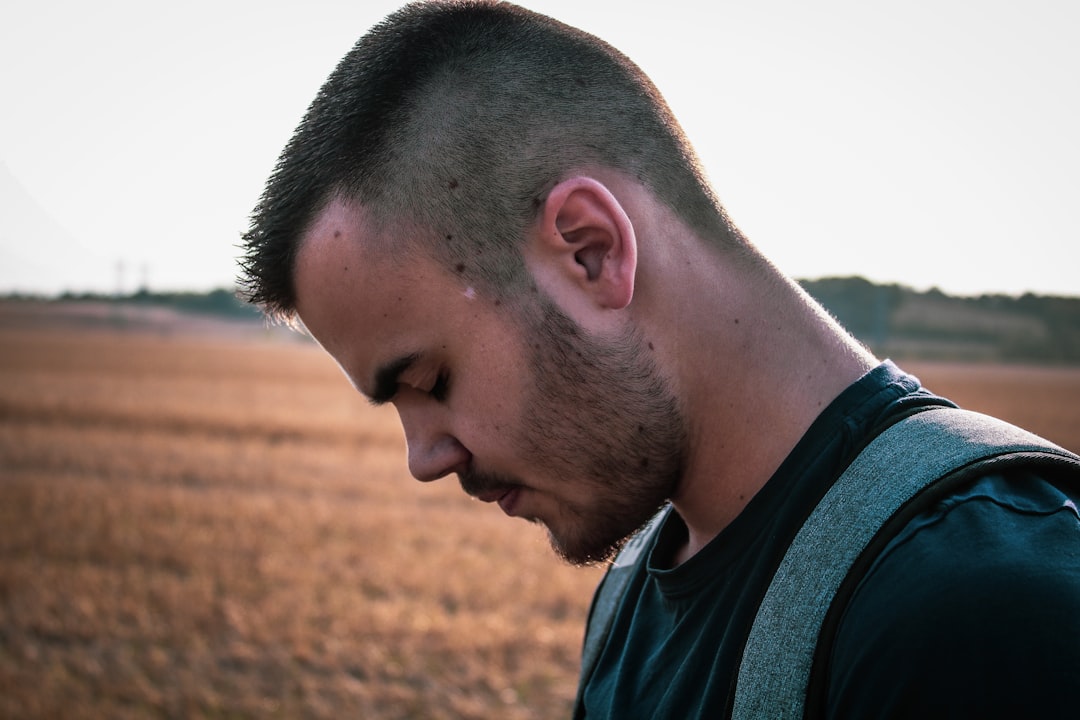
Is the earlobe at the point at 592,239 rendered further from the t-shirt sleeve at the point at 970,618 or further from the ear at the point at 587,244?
the t-shirt sleeve at the point at 970,618

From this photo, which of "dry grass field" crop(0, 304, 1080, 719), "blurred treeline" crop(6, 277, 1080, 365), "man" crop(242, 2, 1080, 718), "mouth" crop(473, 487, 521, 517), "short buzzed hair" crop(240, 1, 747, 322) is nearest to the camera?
"man" crop(242, 2, 1080, 718)

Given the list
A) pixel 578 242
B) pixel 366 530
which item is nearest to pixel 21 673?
pixel 366 530

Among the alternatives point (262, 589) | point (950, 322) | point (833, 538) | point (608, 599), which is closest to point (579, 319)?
point (833, 538)

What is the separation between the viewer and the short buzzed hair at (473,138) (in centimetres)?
141

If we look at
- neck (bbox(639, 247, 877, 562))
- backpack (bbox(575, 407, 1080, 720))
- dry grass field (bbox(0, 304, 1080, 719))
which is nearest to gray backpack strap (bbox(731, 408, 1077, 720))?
backpack (bbox(575, 407, 1080, 720))

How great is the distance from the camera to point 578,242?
1354 mm

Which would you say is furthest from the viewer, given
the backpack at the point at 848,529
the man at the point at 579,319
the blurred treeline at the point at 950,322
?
the blurred treeline at the point at 950,322

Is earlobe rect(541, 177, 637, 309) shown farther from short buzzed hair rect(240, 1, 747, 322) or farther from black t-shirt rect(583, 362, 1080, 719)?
black t-shirt rect(583, 362, 1080, 719)

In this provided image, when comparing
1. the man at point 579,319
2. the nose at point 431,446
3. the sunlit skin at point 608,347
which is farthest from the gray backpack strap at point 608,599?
the nose at point 431,446

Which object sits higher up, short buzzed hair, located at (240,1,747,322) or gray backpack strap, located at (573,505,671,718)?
short buzzed hair, located at (240,1,747,322)

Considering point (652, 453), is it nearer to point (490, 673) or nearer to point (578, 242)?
point (578, 242)

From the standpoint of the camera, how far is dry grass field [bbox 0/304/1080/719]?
5.68 m

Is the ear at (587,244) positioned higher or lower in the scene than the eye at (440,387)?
higher

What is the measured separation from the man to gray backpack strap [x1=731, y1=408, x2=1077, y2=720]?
89mm
